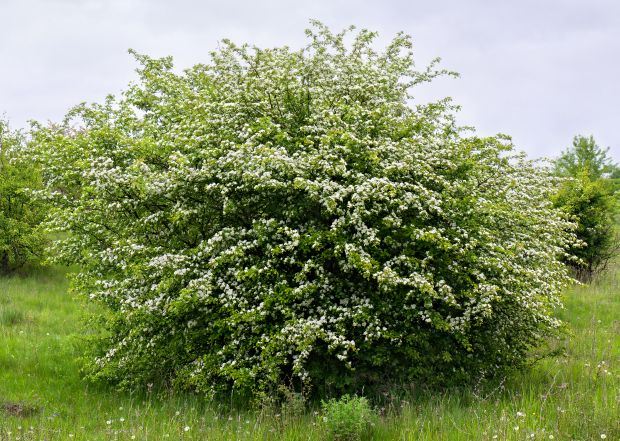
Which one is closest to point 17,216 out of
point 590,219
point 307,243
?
point 307,243

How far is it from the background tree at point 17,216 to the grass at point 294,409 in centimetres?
743

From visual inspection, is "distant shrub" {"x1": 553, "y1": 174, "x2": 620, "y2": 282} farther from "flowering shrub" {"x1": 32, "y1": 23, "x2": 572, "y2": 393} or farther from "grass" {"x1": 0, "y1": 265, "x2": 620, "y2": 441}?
"flowering shrub" {"x1": 32, "y1": 23, "x2": 572, "y2": 393}

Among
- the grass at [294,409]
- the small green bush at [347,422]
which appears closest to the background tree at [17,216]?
the grass at [294,409]

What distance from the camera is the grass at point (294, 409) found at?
641cm

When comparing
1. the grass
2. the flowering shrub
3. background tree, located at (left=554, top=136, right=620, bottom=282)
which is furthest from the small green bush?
background tree, located at (left=554, top=136, right=620, bottom=282)

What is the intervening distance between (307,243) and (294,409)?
2141 mm

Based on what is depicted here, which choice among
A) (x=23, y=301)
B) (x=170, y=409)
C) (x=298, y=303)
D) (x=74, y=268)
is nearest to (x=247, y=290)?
(x=298, y=303)

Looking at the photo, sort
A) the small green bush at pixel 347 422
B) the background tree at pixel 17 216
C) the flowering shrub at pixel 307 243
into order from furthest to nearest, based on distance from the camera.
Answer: the background tree at pixel 17 216
the flowering shrub at pixel 307 243
the small green bush at pixel 347 422

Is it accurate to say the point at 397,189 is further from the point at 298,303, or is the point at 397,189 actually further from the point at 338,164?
the point at 298,303

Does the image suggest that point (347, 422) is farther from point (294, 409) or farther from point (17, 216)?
point (17, 216)

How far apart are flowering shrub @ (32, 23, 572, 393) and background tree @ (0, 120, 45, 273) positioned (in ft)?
34.2

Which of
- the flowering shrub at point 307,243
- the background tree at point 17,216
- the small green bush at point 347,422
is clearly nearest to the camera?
the small green bush at point 347,422

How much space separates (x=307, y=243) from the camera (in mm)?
7785

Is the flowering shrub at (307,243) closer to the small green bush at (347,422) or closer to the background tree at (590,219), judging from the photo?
the small green bush at (347,422)
